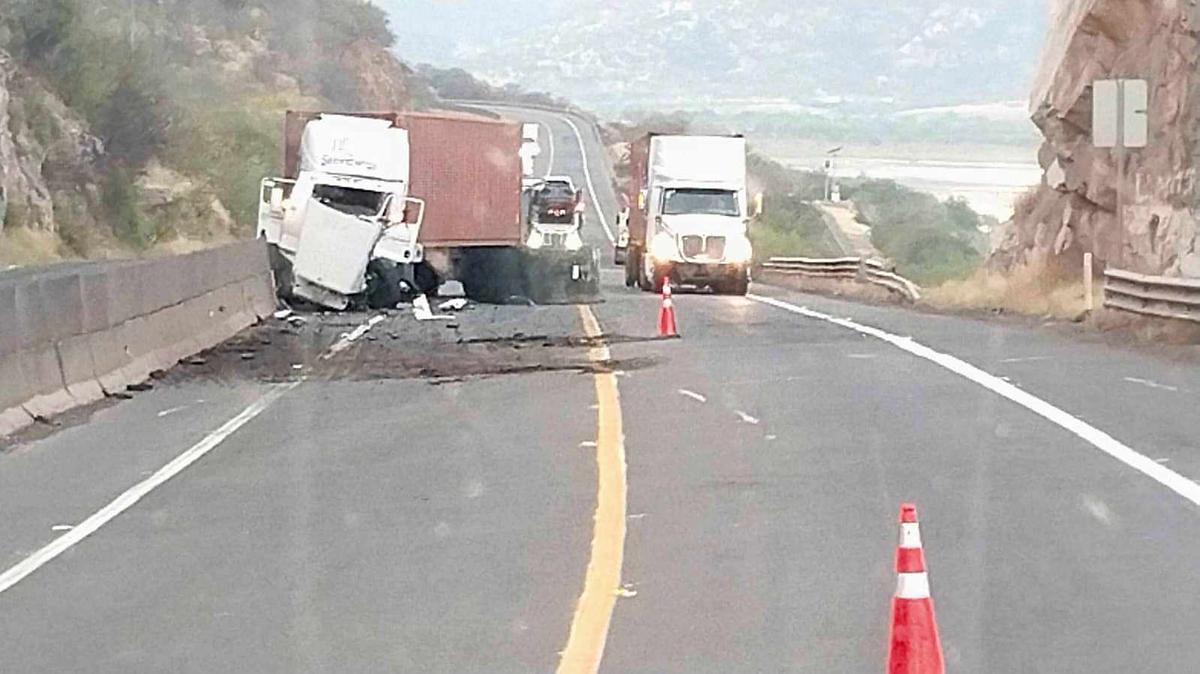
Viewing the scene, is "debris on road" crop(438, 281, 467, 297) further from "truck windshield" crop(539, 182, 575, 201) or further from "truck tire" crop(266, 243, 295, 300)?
"truck windshield" crop(539, 182, 575, 201)

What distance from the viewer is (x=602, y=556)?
33.3ft

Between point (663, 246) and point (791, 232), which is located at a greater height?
point (663, 246)

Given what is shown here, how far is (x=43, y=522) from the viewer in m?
11.7

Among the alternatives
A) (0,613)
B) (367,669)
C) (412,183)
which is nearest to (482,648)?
(367,669)

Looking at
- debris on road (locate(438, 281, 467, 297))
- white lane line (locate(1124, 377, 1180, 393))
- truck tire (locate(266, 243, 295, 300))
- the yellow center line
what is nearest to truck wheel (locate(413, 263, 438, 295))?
debris on road (locate(438, 281, 467, 297))

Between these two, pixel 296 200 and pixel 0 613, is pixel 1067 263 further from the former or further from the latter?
pixel 0 613

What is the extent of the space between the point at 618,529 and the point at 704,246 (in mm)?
34192

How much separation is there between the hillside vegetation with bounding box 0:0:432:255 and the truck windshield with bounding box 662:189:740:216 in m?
15.4

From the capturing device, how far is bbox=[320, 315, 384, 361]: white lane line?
2322 cm

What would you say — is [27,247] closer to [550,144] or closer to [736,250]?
[736,250]

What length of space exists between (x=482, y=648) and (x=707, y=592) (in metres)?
1.41

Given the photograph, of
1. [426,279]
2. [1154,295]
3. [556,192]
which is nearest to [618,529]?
[1154,295]

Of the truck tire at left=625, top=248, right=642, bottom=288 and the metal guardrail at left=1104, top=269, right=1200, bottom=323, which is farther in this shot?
the truck tire at left=625, top=248, right=642, bottom=288

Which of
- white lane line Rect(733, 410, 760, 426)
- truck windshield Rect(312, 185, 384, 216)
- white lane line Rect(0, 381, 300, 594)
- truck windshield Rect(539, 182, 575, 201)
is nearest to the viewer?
white lane line Rect(0, 381, 300, 594)
